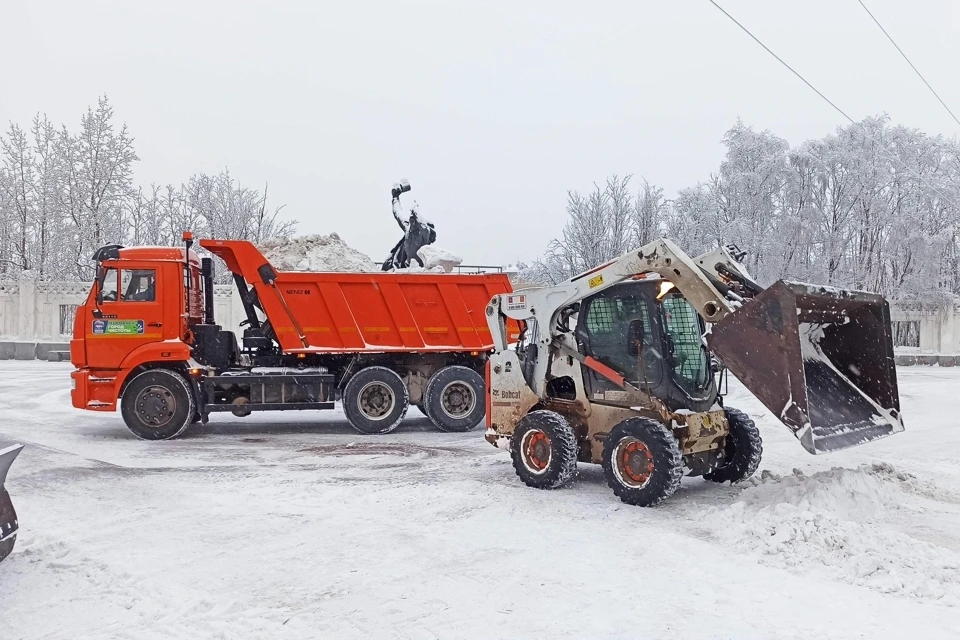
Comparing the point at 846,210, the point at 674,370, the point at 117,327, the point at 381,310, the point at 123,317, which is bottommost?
the point at 674,370

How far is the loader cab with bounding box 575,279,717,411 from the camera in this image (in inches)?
253

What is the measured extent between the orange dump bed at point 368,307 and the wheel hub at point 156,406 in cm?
174

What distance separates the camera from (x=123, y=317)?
1000cm

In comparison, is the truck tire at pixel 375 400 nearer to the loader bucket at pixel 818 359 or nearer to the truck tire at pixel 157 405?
the truck tire at pixel 157 405

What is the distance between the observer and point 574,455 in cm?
661

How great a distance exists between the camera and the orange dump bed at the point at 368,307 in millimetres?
10664

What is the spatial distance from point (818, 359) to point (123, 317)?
28.7 feet

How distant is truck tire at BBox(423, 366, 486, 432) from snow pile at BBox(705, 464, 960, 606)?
5.42m

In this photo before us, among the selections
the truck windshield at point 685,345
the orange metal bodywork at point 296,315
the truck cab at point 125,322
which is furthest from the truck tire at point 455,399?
the truck windshield at point 685,345

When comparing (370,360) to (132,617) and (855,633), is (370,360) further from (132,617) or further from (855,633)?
(855,633)

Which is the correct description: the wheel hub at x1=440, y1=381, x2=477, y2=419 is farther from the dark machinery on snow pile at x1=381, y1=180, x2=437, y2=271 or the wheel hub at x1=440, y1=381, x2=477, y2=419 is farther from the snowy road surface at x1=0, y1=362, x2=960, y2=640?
the dark machinery on snow pile at x1=381, y1=180, x2=437, y2=271

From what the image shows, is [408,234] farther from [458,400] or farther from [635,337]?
[635,337]

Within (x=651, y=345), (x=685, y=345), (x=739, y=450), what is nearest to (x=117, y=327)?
(x=651, y=345)

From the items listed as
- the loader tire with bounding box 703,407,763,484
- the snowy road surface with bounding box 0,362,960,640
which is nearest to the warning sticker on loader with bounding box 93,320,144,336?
the snowy road surface with bounding box 0,362,960,640
